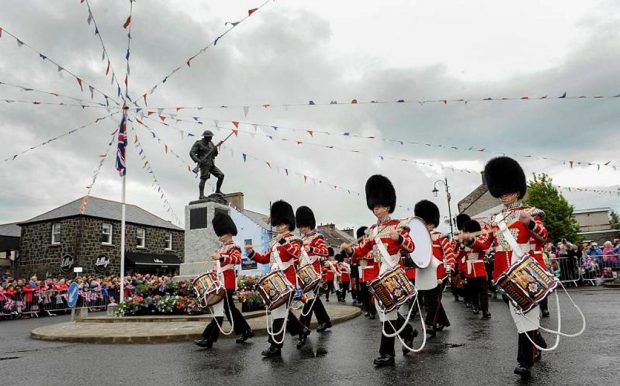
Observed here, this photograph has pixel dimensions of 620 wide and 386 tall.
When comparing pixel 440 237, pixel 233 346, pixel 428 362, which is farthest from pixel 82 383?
pixel 440 237

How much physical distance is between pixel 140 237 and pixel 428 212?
29377 mm

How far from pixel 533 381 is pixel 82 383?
4960mm

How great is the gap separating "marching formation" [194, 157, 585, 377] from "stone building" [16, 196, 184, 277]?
26149mm

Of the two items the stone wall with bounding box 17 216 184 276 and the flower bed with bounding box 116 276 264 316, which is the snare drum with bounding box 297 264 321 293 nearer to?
the flower bed with bounding box 116 276 264 316

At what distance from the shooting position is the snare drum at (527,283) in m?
4.67

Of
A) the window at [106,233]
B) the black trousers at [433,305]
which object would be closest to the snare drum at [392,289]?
the black trousers at [433,305]

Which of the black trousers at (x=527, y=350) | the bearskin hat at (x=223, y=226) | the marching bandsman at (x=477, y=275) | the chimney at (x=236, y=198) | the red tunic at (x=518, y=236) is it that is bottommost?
the black trousers at (x=527, y=350)

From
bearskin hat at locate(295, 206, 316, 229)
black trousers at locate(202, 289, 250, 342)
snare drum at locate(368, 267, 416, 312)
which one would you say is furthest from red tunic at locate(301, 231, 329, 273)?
snare drum at locate(368, 267, 416, 312)

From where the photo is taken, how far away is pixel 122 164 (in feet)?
45.5

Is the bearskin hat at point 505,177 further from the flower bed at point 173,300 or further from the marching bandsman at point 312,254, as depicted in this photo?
the flower bed at point 173,300

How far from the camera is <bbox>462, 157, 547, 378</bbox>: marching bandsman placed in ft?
15.7

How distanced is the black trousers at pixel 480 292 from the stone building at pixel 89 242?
26.5 m

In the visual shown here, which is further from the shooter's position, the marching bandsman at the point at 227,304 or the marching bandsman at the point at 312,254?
the marching bandsman at the point at 312,254

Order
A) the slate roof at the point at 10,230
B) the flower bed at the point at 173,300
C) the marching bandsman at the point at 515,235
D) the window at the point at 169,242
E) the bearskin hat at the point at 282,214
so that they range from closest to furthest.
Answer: the marching bandsman at the point at 515,235, the bearskin hat at the point at 282,214, the flower bed at the point at 173,300, the window at the point at 169,242, the slate roof at the point at 10,230
